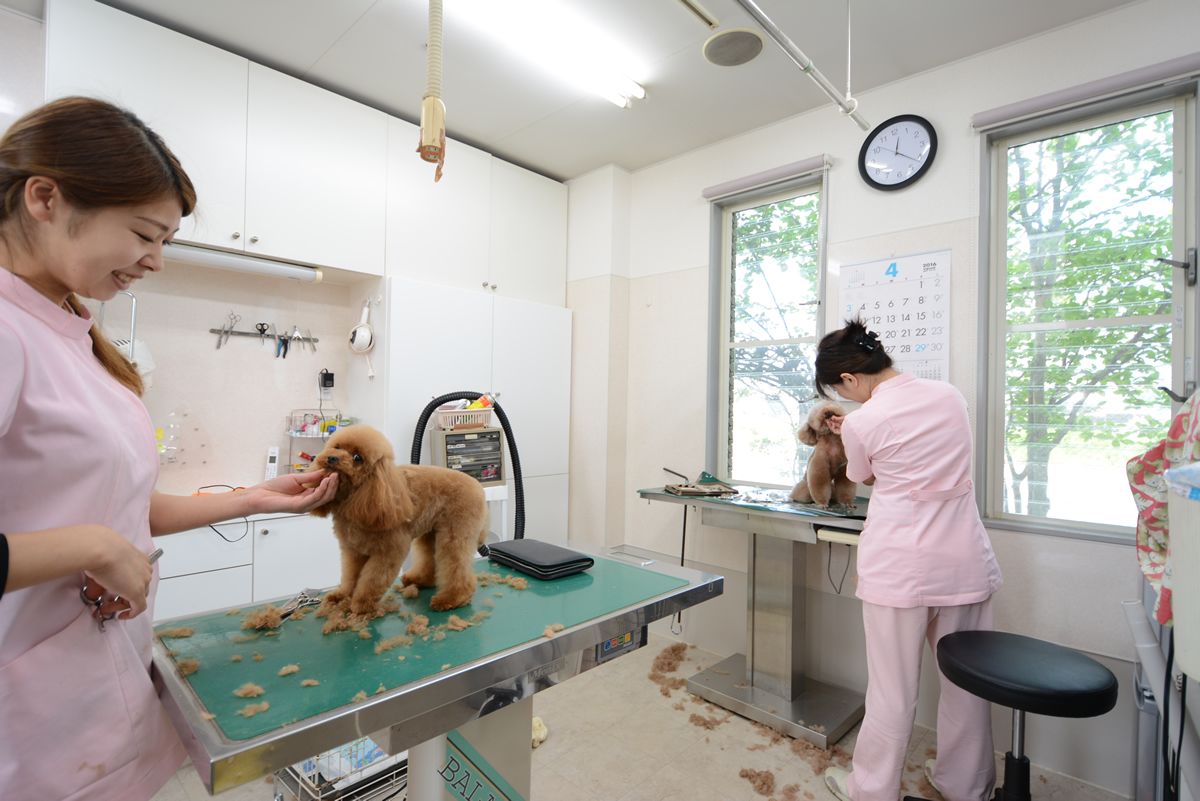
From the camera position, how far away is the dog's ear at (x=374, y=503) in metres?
1.17

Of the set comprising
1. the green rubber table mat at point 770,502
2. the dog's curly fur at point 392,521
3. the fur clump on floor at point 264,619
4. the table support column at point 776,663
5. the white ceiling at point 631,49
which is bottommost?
the table support column at point 776,663

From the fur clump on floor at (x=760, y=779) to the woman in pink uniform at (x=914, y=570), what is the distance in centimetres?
28

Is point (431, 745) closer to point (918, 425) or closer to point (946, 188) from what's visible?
point (918, 425)

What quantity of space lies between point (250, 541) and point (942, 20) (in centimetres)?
363

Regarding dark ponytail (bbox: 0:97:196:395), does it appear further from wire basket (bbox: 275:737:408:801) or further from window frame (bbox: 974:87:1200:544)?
window frame (bbox: 974:87:1200:544)

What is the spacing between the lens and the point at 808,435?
2.60 meters

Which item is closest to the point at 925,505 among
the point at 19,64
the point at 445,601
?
the point at 445,601

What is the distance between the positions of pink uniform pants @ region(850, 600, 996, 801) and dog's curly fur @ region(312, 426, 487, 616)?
4.72ft

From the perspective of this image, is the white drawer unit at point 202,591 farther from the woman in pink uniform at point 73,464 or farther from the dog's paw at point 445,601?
the woman in pink uniform at point 73,464

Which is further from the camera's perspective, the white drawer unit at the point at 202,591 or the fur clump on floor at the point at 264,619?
the white drawer unit at the point at 202,591

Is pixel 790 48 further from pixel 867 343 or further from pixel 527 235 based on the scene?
pixel 527 235

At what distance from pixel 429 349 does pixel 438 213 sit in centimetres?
80

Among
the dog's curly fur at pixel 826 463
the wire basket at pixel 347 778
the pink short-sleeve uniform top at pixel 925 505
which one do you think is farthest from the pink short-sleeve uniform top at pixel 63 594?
the dog's curly fur at pixel 826 463

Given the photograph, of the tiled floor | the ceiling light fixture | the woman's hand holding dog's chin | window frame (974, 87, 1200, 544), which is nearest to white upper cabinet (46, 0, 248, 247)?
the woman's hand holding dog's chin
